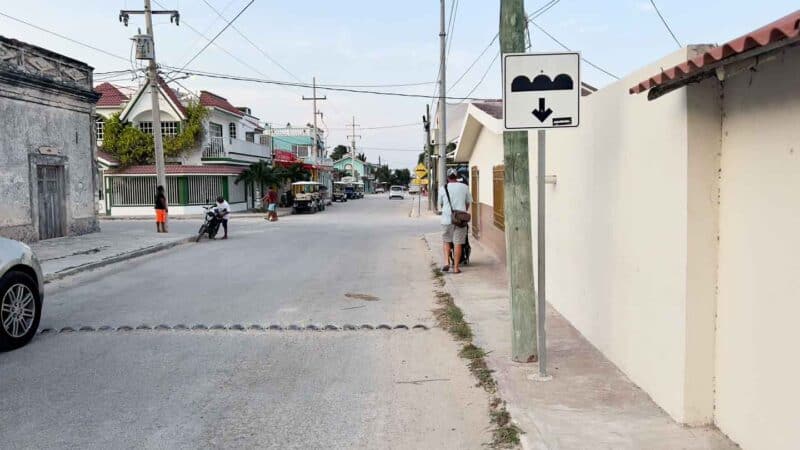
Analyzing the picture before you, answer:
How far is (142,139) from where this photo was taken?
40969 mm

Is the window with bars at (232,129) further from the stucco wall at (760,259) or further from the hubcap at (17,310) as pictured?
the stucco wall at (760,259)

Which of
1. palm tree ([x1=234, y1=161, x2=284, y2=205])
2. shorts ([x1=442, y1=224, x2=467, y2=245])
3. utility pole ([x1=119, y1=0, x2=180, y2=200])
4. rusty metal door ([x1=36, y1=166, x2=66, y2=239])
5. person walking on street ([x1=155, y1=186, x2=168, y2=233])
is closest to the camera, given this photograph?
shorts ([x1=442, y1=224, x2=467, y2=245])

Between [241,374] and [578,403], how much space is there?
3033 millimetres

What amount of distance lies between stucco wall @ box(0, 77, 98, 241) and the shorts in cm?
1198

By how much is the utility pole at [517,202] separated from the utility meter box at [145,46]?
23197mm

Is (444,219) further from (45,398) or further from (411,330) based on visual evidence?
(45,398)

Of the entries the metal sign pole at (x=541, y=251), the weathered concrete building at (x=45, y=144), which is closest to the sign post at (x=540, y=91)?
the metal sign pole at (x=541, y=251)

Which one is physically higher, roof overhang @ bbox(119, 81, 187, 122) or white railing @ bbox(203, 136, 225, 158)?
roof overhang @ bbox(119, 81, 187, 122)

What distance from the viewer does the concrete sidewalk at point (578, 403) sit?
4.42m

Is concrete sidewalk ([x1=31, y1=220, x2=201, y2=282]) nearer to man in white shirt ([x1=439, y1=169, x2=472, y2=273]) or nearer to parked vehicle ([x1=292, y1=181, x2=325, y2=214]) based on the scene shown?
man in white shirt ([x1=439, y1=169, x2=472, y2=273])

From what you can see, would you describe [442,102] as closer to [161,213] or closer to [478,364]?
[161,213]

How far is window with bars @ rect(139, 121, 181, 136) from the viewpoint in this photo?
1647 inches

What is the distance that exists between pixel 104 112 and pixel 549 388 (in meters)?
44.6

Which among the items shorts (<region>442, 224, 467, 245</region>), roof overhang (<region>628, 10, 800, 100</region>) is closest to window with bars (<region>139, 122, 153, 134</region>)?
shorts (<region>442, 224, 467, 245</region>)
